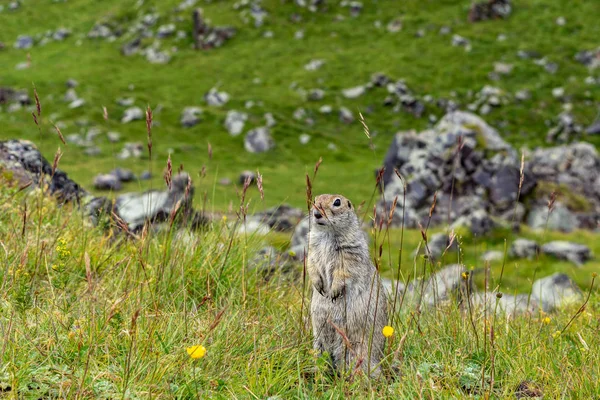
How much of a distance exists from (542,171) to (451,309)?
37.0m

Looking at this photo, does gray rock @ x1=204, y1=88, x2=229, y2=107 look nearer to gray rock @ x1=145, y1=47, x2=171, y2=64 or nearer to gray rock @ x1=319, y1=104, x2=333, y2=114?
gray rock @ x1=319, y1=104, x2=333, y2=114

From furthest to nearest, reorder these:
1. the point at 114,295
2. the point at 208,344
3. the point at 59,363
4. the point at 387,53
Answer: the point at 387,53, the point at 114,295, the point at 208,344, the point at 59,363

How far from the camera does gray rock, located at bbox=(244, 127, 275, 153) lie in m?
53.5

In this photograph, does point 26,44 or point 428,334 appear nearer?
point 428,334

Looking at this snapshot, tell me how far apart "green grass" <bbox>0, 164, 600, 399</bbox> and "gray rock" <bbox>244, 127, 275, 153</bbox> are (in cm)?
4720

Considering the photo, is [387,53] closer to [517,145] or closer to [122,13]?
[517,145]

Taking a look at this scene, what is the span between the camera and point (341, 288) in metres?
5.39

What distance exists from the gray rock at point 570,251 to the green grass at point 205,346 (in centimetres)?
2359

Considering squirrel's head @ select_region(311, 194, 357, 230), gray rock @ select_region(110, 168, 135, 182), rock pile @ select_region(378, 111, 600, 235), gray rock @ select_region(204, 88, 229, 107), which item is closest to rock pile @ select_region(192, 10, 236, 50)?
gray rock @ select_region(204, 88, 229, 107)

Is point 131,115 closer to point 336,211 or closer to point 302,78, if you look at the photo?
point 302,78

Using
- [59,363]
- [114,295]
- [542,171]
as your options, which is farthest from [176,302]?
[542,171]

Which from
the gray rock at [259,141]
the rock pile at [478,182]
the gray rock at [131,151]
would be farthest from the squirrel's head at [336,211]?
the gray rock at [259,141]

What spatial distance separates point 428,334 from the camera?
18.6 feet

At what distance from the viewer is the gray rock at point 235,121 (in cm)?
5569
